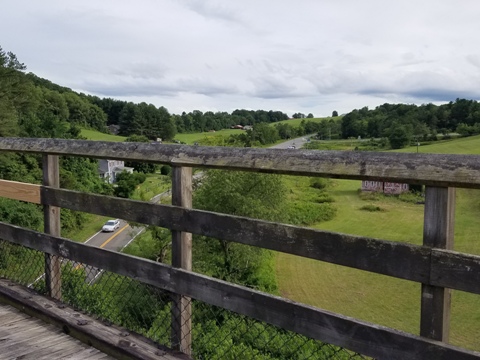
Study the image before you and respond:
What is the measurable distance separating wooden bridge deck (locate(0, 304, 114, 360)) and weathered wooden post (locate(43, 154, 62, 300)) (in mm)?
256

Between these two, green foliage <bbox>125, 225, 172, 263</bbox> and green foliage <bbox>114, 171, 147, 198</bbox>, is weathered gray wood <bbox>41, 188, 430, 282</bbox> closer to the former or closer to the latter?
green foliage <bbox>125, 225, 172, 263</bbox>

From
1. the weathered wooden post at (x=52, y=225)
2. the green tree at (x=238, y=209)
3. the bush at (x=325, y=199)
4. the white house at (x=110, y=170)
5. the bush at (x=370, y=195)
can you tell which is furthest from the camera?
the white house at (x=110, y=170)

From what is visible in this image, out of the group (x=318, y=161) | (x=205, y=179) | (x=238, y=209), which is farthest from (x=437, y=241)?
(x=205, y=179)

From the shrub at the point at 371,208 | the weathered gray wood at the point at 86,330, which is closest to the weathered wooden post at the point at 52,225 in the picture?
the weathered gray wood at the point at 86,330

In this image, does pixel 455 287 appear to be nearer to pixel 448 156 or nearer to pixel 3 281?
pixel 448 156

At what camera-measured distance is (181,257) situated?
233 centimetres

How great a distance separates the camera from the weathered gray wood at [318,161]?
155 cm

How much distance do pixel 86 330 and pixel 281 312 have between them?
4.06ft

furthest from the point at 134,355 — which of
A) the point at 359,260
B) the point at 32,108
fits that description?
the point at 32,108

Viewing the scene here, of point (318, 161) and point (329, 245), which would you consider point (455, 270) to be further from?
point (318, 161)

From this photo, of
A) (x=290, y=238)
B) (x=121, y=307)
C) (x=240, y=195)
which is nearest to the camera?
(x=290, y=238)

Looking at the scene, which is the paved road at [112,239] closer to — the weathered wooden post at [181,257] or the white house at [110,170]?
the white house at [110,170]

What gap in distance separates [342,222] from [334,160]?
149 ft

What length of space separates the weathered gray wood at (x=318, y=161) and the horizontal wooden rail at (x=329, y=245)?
9.0 inches
